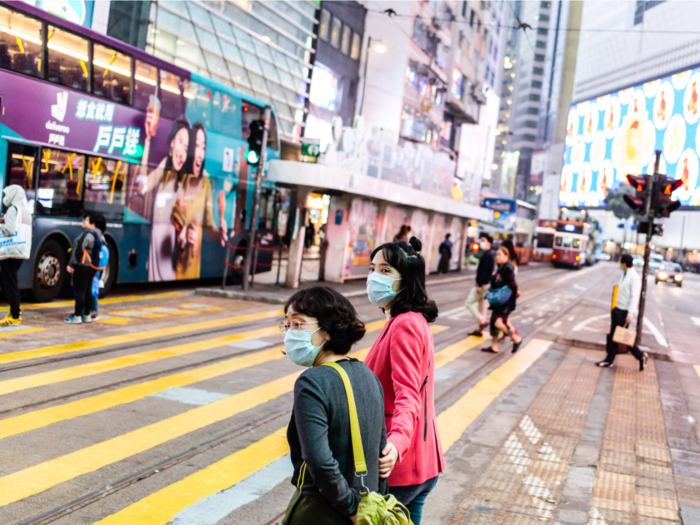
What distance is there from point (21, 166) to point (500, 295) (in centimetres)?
786

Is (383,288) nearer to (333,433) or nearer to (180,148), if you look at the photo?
(333,433)

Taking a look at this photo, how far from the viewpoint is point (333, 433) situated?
2.33 metres

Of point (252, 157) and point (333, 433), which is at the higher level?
point (252, 157)

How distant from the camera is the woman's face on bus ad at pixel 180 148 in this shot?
48.1 ft

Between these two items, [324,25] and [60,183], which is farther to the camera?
[324,25]

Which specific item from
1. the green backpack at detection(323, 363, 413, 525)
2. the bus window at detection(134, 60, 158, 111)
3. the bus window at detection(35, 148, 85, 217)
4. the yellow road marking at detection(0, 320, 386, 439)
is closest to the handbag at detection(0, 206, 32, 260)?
the bus window at detection(35, 148, 85, 217)

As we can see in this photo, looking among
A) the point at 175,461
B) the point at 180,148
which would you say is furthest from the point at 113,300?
the point at 175,461

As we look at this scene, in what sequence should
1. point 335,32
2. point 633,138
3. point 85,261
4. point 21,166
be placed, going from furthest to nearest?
point 633,138 → point 335,32 → point 21,166 → point 85,261

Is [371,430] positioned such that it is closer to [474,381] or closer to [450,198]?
[474,381]

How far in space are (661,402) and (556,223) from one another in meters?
48.0

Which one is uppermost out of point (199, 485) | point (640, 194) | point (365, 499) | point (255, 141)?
A: point (255, 141)

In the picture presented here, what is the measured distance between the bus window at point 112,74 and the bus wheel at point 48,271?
114 inches

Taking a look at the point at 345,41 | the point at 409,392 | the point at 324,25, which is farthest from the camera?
the point at 345,41

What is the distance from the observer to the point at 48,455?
16.4 ft
